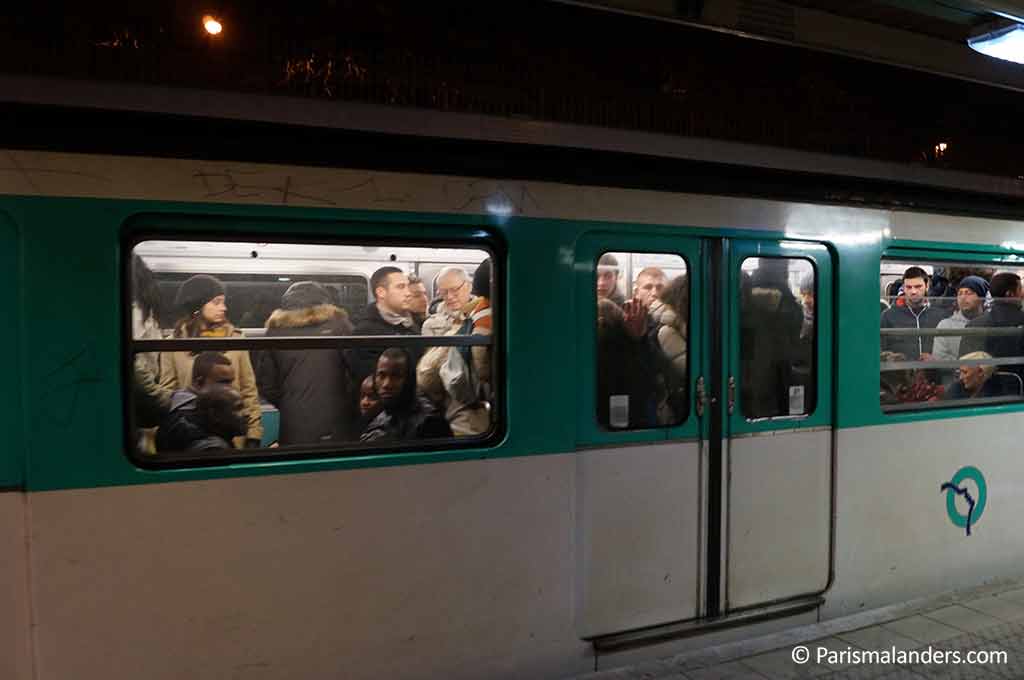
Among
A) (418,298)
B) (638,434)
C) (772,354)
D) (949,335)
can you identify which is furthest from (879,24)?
(418,298)

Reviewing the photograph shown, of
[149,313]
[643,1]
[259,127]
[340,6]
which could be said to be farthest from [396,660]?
[643,1]

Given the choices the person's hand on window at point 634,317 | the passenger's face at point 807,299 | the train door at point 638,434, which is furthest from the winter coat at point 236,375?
the passenger's face at point 807,299

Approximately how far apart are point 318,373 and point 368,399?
236 mm

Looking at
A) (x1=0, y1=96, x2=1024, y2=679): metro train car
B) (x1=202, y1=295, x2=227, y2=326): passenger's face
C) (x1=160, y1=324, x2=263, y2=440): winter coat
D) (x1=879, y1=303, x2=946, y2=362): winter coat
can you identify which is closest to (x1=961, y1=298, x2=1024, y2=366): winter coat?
(x1=879, y1=303, x2=946, y2=362): winter coat

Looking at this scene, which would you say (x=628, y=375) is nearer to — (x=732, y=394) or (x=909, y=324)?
(x=732, y=394)

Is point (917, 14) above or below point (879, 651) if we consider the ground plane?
above

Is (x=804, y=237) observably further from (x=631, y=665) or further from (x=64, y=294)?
(x=64, y=294)

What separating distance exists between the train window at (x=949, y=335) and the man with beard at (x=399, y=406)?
107 inches

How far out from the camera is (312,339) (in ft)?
9.69

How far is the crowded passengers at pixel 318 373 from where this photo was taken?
2.78m

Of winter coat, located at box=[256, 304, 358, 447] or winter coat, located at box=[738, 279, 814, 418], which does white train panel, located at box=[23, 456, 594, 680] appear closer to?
winter coat, located at box=[256, 304, 358, 447]

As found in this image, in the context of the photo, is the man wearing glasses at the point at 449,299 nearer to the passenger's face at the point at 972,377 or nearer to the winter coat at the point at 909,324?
the winter coat at the point at 909,324

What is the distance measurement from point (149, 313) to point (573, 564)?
2112 mm

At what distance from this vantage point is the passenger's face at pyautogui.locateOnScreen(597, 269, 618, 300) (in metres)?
3.54
